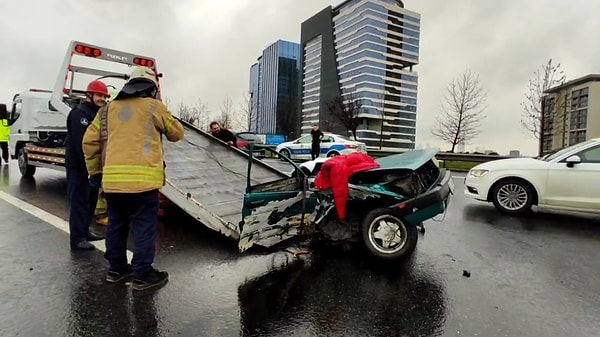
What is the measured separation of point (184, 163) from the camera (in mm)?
5988

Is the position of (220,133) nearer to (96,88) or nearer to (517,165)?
(96,88)

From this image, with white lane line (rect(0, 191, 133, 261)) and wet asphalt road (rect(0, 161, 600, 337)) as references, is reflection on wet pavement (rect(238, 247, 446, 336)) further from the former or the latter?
white lane line (rect(0, 191, 133, 261))

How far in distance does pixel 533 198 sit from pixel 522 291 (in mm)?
4018

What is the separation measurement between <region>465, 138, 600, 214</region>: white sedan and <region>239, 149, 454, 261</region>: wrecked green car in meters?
3.39

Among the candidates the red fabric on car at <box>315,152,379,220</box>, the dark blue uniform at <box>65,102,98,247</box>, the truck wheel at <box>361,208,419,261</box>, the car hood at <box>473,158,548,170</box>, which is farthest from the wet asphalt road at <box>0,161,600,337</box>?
the car hood at <box>473,158,548,170</box>

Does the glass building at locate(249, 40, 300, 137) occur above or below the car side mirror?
above

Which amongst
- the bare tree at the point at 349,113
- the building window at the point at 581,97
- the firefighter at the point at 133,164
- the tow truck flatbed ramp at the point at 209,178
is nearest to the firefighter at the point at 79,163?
the tow truck flatbed ramp at the point at 209,178

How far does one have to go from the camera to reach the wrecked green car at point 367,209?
3.96 metres

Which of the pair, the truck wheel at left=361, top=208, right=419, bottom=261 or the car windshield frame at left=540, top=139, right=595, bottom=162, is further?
the car windshield frame at left=540, top=139, right=595, bottom=162

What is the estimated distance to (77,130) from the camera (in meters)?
4.21

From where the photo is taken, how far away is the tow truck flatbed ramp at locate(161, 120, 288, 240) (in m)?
4.55

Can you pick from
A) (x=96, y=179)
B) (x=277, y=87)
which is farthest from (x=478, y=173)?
(x=277, y=87)

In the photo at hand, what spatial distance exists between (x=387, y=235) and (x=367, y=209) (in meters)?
0.37

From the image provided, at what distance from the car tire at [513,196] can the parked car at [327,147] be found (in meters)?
10.2
